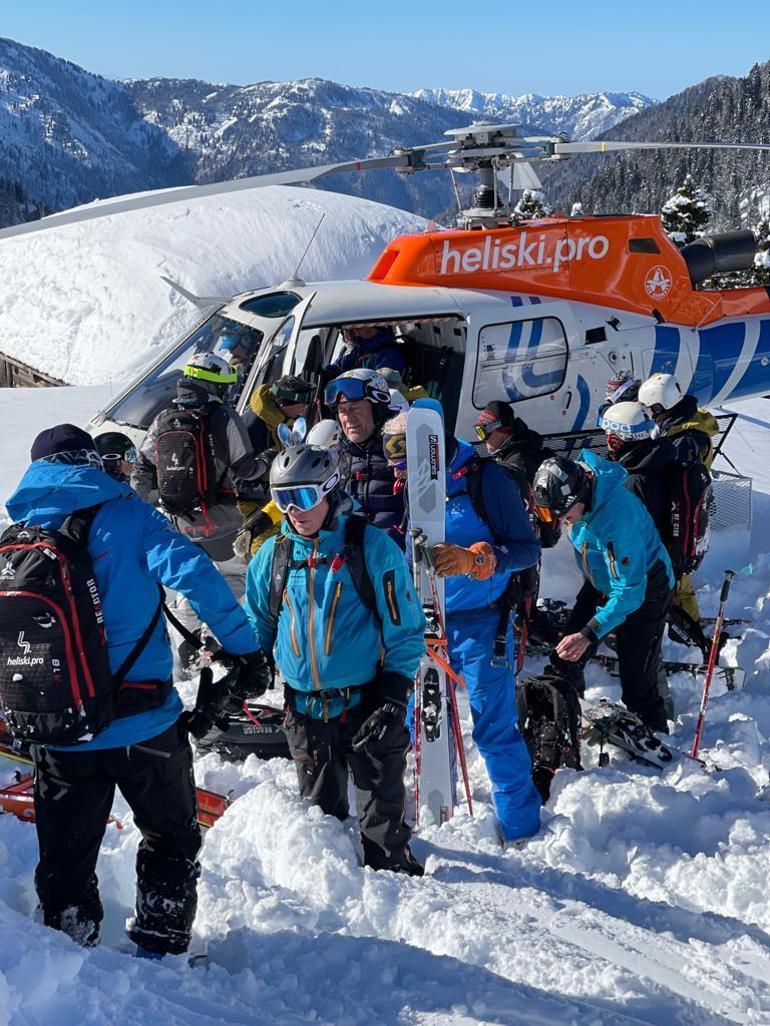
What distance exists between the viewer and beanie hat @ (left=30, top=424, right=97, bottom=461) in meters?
3.06

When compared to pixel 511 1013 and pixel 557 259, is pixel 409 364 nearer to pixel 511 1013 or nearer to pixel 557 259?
pixel 557 259

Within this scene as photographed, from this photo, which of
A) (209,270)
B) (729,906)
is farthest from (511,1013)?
(209,270)

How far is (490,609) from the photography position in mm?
4594

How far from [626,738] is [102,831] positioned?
287 cm

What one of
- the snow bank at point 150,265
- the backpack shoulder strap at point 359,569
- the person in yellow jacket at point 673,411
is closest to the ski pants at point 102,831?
the backpack shoulder strap at point 359,569

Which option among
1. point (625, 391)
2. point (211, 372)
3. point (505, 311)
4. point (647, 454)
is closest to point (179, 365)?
point (211, 372)

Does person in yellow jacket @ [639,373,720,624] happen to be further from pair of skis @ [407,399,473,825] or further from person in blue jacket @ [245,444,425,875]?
person in blue jacket @ [245,444,425,875]

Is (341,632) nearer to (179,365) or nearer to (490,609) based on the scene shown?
(490,609)

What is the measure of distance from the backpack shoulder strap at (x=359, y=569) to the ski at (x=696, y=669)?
2821 millimetres

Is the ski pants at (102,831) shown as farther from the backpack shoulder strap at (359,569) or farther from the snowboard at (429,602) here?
the snowboard at (429,602)

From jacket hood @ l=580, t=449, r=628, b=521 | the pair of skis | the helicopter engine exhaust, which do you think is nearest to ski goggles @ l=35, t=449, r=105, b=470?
the pair of skis

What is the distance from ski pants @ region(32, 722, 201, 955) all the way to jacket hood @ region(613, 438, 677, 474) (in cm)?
344

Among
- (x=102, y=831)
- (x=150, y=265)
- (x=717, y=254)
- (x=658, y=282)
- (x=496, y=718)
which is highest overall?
(x=150, y=265)

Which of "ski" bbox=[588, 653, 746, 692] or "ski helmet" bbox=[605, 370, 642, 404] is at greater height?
"ski helmet" bbox=[605, 370, 642, 404]
